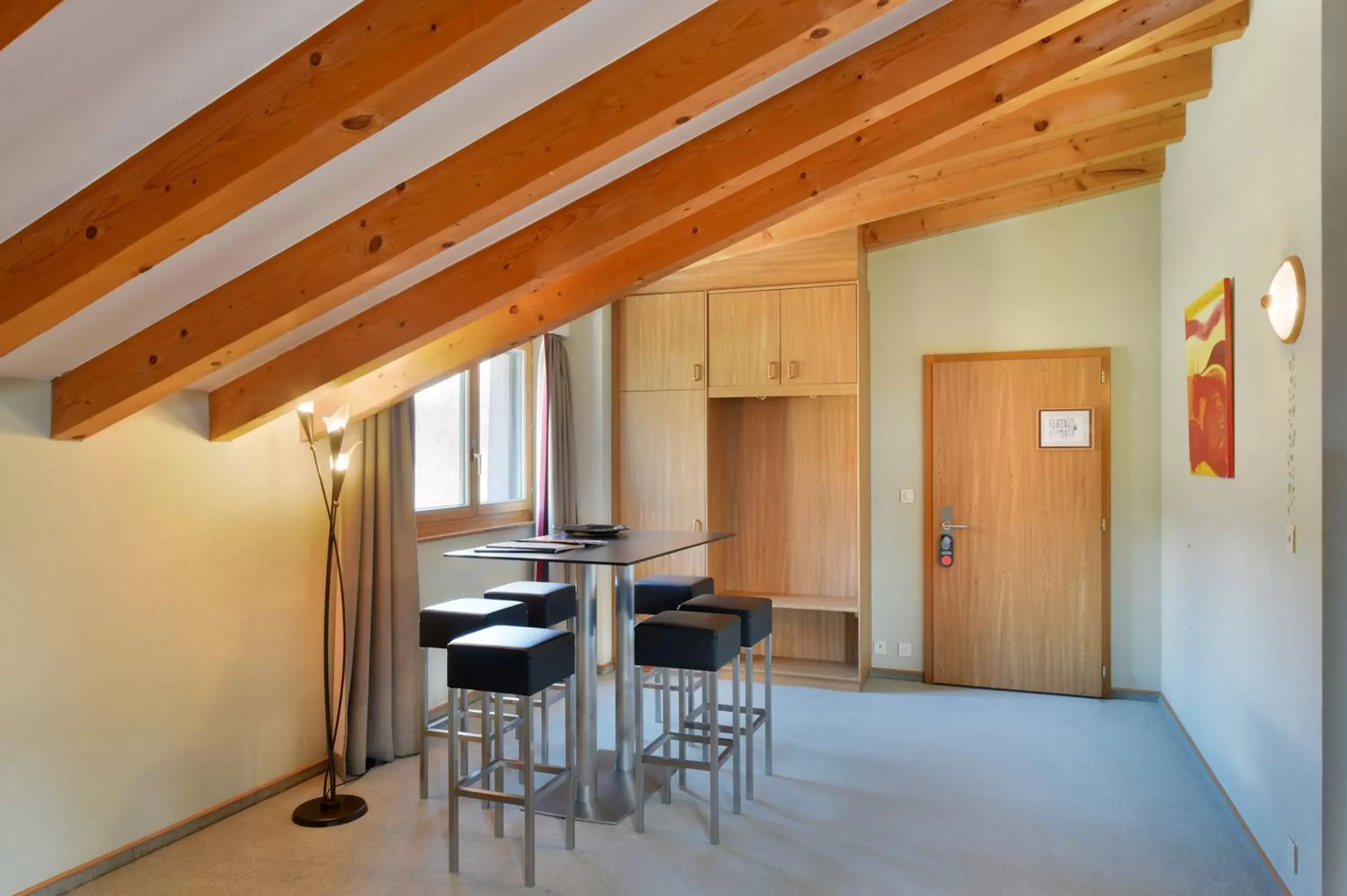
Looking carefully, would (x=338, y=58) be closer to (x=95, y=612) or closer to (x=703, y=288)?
(x=95, y=612)

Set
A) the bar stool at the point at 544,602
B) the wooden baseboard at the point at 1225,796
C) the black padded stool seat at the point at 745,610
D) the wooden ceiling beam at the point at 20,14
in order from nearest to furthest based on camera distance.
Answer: the wooden ceiling beam at the point at 20,14, the wooden baseboard at the point at 1225,796, the black padded stool seat at the point at 745,610, the bar stool at the point at 544,602

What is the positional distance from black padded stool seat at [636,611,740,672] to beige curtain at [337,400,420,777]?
45.8 inches

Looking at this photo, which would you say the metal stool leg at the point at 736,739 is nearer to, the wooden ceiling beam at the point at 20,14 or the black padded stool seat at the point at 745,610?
the black padded stool seat at the point at 745,610

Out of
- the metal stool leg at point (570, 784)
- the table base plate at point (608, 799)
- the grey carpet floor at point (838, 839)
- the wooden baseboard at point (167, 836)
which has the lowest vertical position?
the grey carpet floor at point (838, 839)

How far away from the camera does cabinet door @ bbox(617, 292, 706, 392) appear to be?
5.64 m

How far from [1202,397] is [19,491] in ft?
14.8

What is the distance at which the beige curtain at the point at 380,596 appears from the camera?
3.95 m

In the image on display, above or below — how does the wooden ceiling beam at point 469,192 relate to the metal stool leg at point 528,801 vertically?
above

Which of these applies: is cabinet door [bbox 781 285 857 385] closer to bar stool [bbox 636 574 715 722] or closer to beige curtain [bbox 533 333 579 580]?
beige curtain [bbox 533 333 579 580]

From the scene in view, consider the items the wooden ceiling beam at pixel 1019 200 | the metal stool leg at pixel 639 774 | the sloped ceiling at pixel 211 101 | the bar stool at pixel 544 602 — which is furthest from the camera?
the wooden ceiling beam at pixel 1019 200

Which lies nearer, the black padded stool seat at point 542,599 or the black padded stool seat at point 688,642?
the black padded stool seat at point 688,642

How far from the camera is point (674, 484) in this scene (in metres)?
5.68

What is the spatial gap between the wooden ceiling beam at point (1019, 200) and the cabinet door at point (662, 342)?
1.18 meters

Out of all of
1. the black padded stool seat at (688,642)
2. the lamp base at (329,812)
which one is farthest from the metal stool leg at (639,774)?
the lamp base at (329,812)
